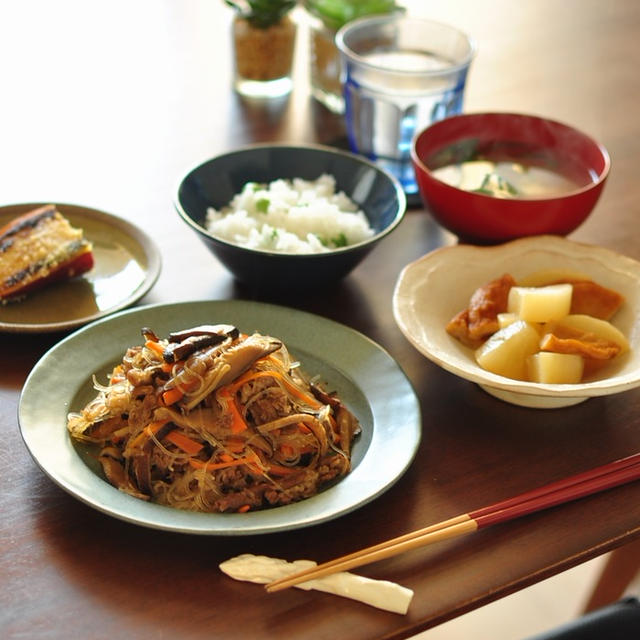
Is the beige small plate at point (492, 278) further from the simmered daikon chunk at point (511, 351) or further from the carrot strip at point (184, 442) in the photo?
the carrot strip at point (184, 442)

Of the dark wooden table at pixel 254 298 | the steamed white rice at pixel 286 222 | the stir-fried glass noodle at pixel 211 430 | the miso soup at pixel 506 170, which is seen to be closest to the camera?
the dark wooden table at pixel 254 298

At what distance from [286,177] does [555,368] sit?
79 cm

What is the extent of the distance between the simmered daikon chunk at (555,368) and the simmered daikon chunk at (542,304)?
9 cm

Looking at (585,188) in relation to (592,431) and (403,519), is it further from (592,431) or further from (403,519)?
(403,519)

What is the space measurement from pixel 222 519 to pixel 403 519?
27cm

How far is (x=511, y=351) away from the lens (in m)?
1.43

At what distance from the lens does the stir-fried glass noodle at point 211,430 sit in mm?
1224

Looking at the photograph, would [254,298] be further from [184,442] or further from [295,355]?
[184,442]

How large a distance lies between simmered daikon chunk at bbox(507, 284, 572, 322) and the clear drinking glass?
0.65 metres

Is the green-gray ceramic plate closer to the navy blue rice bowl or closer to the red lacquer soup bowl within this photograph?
the navy blue rice bowl

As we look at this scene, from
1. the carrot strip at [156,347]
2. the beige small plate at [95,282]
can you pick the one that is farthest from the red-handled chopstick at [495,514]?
the beige small plate at [95,282]

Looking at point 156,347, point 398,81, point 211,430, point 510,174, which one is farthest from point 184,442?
point 398,81

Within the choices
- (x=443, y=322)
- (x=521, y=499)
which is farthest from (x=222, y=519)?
(x=443, y=322)

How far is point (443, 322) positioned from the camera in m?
1.54
